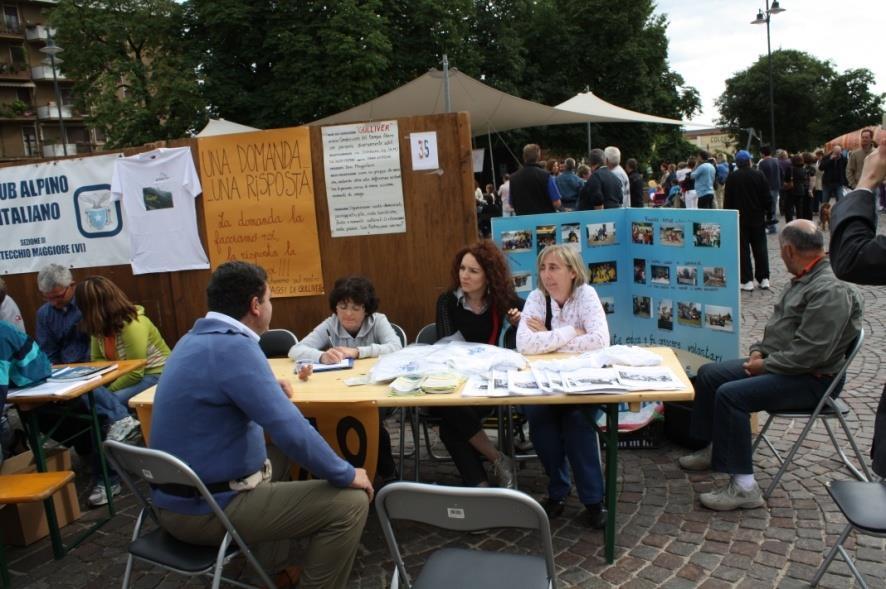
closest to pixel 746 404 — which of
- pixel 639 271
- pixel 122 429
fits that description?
pixel 639 271

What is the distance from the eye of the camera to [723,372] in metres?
3.80

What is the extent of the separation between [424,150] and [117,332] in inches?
101

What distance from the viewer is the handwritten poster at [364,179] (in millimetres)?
5180

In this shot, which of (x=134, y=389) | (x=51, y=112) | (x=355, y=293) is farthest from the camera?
(x=51, y=112)

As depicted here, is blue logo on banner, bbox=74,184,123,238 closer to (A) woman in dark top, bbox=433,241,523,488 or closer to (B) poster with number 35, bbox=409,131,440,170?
(B) poster with number 35, bbox=409,131,440,170

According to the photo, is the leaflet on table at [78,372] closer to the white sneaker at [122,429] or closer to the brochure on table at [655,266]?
the white sneaker at [122,429]

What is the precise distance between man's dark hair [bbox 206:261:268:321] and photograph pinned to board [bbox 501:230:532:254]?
9.86 feet

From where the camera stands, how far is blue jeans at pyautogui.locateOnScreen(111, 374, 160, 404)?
4.39 m

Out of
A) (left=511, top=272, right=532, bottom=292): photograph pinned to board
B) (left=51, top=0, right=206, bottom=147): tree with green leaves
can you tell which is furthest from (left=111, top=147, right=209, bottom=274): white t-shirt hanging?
(left=51, top=0, right=206, bottom=147): tree with green leaves

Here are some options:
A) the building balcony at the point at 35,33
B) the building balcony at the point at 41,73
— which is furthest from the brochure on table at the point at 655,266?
the building balcony at the point at 35,33

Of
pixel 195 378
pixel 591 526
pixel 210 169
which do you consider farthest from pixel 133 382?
pixel 591 526

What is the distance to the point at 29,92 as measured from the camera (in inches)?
1875

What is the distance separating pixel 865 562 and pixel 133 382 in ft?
14.2

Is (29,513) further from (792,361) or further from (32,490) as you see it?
(792,361)
